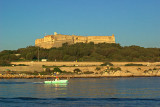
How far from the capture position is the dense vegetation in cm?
9038

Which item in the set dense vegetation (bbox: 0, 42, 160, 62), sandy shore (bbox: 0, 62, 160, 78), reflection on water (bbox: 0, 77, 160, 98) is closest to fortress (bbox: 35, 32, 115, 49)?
dense vegetation (bbox: 0, 42, 160, 62)

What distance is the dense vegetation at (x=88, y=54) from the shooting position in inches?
3558

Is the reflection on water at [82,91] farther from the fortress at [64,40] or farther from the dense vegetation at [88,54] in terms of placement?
the fortress at [64,40]

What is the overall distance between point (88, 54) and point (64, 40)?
1428 centimetres

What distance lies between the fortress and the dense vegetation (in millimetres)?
5674

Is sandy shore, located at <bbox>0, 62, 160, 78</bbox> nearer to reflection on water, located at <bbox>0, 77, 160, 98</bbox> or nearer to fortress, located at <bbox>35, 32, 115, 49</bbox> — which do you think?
reflection on water, located at <bbox>0, 77, 160, 98</bbox>

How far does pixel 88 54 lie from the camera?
96.6 meters

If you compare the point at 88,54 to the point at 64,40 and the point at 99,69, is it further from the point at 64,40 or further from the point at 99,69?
the point at 99,69

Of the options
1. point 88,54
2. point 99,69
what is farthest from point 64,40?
point 99,69

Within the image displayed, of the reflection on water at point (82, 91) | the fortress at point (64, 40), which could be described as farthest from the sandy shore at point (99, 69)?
the fortress at point (64, 40)

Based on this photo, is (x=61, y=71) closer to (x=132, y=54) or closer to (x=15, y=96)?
(x=132, y=54)

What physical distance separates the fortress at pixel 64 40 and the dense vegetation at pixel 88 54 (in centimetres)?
567

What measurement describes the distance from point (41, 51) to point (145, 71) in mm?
33847

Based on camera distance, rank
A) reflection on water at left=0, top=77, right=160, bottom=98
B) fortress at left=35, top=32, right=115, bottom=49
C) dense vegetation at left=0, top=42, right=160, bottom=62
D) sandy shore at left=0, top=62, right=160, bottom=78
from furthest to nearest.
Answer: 1. fortress at left=35, top=32, right=115, bottom=49
2. dense vegetation at left=0, top=42, right=160, bottom=62
3. sandy shore at left=0, top=62, right=160, bottom=78
4. reflection on water at left=0, top=77, right=160, bottom=98
